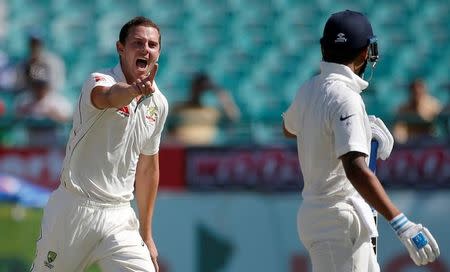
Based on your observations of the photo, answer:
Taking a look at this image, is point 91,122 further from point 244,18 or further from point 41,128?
point 244,18

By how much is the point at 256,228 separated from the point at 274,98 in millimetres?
2644

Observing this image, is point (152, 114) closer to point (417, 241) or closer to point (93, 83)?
point (93, 83)

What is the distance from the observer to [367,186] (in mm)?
4941

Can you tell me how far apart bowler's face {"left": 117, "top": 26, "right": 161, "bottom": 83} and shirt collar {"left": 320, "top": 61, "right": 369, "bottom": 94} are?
924 mm

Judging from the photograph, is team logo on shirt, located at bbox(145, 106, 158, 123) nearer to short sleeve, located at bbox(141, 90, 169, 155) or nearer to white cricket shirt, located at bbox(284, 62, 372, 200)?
short sleeve, located at bbox(141, 90, 169, 155)

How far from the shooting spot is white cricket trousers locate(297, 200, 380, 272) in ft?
17.0

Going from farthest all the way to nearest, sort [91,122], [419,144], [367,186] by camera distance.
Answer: [419,144]
[91,122]
[367,186]

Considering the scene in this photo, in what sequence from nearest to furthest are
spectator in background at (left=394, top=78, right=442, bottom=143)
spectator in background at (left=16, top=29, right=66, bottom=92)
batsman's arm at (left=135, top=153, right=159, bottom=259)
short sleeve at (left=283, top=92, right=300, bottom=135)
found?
1. short sleeve at (left=283, top=92, right=300, bottom=135)
2. batsman's arm at (left=135, top=153, right=159, bottom=259)
3. spectator in background at (left=394, top=78, right=442, bottom=143)
4. spectator in background at (left=16, top=29, right=66, bottom=92)

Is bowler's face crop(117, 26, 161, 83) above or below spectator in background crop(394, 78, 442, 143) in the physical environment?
above

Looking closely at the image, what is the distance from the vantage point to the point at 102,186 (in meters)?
5.71

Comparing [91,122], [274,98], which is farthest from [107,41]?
[91,122]

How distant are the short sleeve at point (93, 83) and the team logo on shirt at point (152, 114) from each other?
12.3 inches

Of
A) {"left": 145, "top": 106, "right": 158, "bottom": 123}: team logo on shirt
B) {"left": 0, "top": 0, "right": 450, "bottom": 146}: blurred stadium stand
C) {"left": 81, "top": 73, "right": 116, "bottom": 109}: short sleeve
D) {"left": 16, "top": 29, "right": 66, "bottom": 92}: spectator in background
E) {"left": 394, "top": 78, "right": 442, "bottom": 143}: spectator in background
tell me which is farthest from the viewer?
{"left": 0, "top": 0, "right": 450, "bottom": 146}: blurred stadium stand

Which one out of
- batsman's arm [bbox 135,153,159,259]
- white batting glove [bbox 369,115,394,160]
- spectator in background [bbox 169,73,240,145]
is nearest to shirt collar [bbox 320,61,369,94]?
white batting glove [bbox 369,115,394,160]
